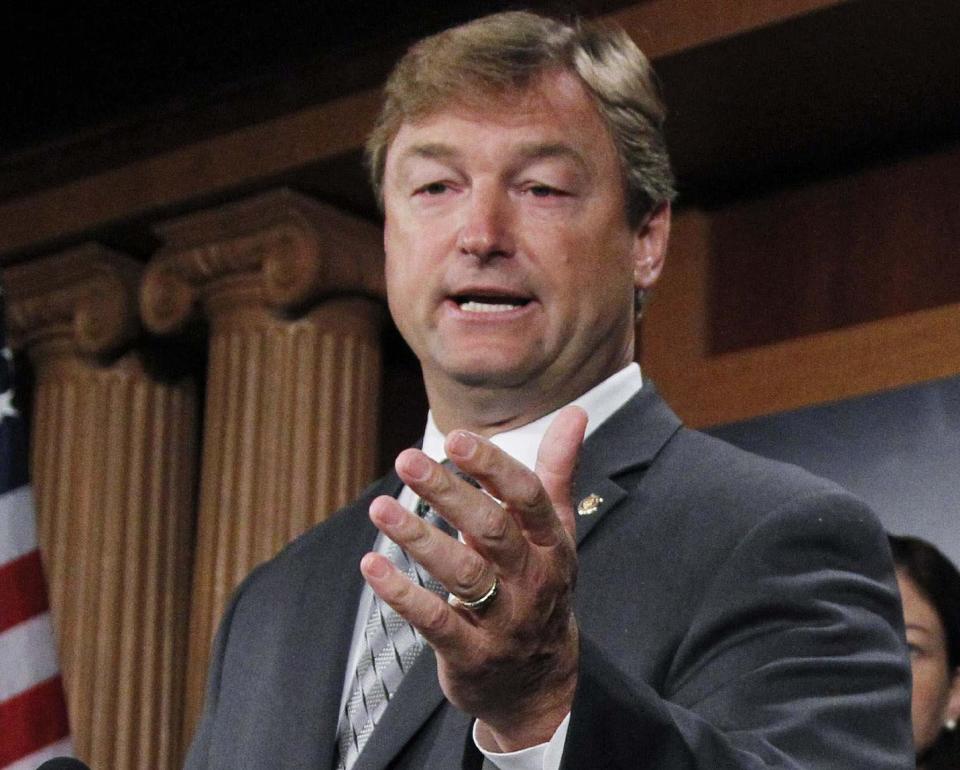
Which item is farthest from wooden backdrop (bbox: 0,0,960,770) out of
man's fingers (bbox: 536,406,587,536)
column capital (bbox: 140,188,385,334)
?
man's fingers (bbox: 536,406,587,536)

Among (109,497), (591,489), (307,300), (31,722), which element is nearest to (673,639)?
(591,489)

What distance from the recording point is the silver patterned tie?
226 centimetres

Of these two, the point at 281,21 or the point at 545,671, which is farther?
the point at 281,21

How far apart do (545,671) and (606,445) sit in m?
0.77

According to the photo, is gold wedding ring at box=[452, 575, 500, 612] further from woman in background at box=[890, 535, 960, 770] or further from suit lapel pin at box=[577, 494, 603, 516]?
woman in background at box=[890, 535, 960, 770]

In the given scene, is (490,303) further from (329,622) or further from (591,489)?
(329,622)

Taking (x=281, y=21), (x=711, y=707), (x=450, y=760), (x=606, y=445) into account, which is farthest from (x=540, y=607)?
(x=281, y=21)

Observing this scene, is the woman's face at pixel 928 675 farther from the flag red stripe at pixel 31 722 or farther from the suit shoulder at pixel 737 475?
the flag red stripe at pixel 31 722

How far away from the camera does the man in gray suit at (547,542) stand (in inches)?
62.9

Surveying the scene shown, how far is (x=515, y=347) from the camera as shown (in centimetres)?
243

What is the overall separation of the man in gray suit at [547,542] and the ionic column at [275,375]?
67.0 inches

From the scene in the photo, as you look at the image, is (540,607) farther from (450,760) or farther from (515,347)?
(515,347)

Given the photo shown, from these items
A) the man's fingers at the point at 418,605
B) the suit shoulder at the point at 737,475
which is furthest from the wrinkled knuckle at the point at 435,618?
the suit shoulder at the point at 737,475

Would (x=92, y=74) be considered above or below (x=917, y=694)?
above
